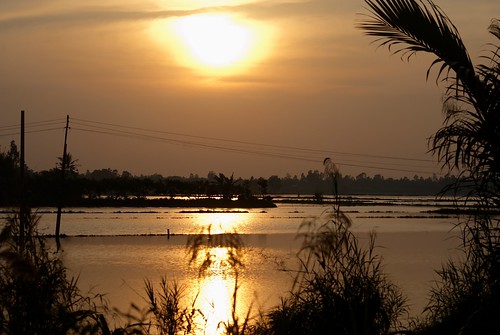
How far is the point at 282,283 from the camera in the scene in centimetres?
2933

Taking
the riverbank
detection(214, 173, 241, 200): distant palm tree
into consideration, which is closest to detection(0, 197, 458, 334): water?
the riverbank

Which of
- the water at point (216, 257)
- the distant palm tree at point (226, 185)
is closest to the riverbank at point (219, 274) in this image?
the water at point (216, 257)

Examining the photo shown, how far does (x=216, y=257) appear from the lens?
5.58 m

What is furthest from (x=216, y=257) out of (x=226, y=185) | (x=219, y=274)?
(x=226, y=185)

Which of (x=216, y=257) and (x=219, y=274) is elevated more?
(x=216, y=257)

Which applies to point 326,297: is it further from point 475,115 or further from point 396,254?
point 396,254

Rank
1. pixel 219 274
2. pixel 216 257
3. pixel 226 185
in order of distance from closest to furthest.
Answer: pixel 216 257 < pixel 219 274 < pixel 226 185

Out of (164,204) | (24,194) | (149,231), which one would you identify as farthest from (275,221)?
(24,194)

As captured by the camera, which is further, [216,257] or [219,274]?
[219,274]

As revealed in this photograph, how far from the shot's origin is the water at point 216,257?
24.3 m

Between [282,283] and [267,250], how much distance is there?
14.8 meters

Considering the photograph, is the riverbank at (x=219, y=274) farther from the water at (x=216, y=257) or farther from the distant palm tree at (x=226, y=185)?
the distant palm tree at (x=226, y=185)

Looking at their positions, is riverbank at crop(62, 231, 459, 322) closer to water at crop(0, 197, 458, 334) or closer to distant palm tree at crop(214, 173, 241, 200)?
water at crop(0, 197, 458, 334)

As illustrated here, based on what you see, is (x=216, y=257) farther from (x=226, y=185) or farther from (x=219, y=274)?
(x=226, y=185)
